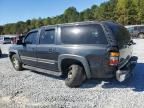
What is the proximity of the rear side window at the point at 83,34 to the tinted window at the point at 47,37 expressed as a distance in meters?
0.49

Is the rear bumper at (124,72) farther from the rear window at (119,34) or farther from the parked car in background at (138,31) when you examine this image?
the parked car in background at (138,31)

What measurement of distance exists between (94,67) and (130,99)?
4.16 feet

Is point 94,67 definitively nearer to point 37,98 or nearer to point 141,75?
point 37,98

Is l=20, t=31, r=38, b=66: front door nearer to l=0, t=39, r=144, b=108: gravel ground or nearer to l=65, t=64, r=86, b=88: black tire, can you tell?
l=0, t=39, r=144, b=108: gravel ground

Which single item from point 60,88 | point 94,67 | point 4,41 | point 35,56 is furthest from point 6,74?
point 4,41

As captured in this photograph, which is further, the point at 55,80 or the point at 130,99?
the point at 55,80

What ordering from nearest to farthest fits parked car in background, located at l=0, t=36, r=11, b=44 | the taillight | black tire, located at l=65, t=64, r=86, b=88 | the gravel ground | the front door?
1. the gravel ground
2. the taillight
3. black tire, located at l=65, t=64, r=86, b=88
4. the front door
5. parked car in background, located at l=0, t=36, r=11, b=44

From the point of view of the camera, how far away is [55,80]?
28.2 feet

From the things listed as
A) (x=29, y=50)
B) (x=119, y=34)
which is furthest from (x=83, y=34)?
(x=29, y=50)

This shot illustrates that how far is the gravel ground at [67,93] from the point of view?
6.19m

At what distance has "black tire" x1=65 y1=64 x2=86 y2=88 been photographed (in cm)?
744

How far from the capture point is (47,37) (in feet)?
28.1

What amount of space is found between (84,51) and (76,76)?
78cm

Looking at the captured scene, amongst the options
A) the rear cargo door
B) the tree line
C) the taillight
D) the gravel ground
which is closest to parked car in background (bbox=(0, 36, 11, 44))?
the tree line
